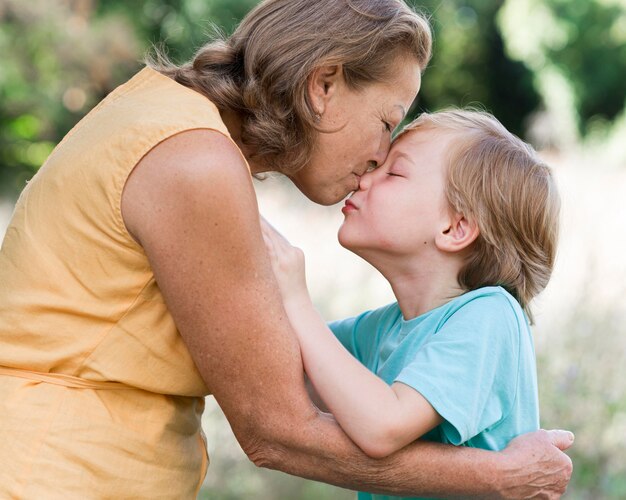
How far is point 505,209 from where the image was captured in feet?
7.85

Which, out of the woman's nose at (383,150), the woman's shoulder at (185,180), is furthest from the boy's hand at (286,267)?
the woman's nose at (383,150)

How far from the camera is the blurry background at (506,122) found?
4551 millimetres

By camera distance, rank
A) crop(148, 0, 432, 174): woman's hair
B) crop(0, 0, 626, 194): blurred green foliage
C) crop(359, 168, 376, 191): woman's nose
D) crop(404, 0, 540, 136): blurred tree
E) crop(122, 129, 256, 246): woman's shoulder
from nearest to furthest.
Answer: crop(122, 129, 256, 246): woman's shoulder, crop(148, 0, 432, 174): woman's hair, crop(359, 168, 376, 191): woman's nose, crop(0, 0, 626, 194): blurred green foliage, crop(404, 0, 540, 136): blurred tree

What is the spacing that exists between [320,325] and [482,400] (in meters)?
0.41

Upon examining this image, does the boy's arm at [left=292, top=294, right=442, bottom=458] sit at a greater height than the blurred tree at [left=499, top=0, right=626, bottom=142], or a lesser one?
lesser

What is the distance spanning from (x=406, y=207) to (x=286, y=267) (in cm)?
43

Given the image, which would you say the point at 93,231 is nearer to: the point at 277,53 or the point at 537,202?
the point at 277,53

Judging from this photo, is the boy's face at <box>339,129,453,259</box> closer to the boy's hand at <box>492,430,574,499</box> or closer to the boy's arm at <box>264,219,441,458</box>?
the boy's arm at <box>264,219,441,458</box>

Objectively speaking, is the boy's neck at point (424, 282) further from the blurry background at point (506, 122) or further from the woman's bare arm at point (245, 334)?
the blurry background at point (506, 122)

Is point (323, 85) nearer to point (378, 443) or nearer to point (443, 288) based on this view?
point (443, 288)

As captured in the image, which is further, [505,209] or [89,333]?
→ [505,209]

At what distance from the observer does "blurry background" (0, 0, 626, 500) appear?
179 inches

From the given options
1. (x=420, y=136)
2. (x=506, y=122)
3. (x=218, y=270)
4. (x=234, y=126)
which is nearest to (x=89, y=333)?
(x=218, y=270)

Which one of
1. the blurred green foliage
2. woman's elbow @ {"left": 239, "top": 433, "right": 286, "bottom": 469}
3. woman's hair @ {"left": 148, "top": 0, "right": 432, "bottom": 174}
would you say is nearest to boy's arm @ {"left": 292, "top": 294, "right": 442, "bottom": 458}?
woman's elbow @ {"left": 239, "top": 433, "right": 286, "bottom": 469}
